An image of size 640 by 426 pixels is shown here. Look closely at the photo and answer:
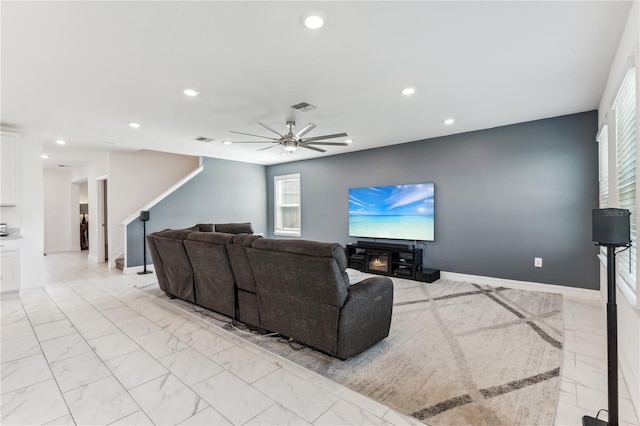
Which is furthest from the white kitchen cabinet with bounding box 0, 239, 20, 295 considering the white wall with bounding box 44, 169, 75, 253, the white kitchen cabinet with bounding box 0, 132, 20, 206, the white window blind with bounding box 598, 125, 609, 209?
the white window blind with bounding box 598, 125, 609, 209

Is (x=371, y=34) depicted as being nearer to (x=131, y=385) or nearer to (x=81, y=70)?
(x=81, y=70)

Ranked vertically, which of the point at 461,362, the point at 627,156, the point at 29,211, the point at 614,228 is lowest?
the point at 461,362

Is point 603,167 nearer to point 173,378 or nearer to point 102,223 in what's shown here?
point 173,378

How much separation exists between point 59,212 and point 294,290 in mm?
10034

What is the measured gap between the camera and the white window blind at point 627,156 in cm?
209

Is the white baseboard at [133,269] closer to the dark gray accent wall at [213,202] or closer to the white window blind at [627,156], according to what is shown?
the dark gray accent wall at [213,202]

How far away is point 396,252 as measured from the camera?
5352mm

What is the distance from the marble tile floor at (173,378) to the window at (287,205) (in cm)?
455

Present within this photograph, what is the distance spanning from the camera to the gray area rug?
6.12 ft

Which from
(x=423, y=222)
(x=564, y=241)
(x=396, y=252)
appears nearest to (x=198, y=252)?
(x=396, y=252)

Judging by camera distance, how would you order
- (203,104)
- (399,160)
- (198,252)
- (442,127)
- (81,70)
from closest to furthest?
1. (81,70)
2. (198,252)
3. (203,104)
4. (442,127)
5. (399,160)

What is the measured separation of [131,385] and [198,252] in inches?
56.0

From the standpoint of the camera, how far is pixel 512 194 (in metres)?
4.57

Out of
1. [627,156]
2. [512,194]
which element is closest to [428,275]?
[512,194]
